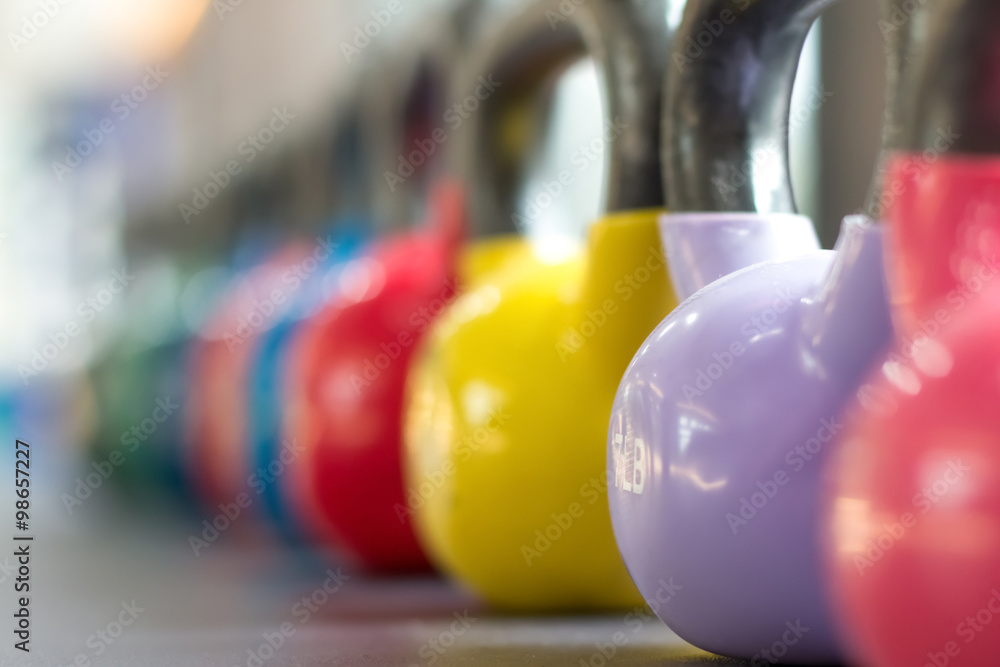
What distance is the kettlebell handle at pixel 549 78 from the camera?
0.79 meters

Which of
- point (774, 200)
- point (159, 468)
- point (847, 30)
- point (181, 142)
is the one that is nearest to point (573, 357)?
point (774, 200)

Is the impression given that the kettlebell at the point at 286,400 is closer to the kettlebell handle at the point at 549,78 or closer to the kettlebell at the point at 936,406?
the kettlebell handle at the point at 549,78

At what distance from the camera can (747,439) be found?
576 millimetres

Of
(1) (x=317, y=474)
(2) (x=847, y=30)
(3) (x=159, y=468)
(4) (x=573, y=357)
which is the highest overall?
(2) (x=847, y=30)

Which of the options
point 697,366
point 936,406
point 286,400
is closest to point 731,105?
point 697,366

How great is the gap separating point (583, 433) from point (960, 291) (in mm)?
385

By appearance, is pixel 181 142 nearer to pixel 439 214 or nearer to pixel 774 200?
pixel 439 214

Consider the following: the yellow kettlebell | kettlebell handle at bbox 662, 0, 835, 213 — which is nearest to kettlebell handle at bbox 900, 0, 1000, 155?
kettlebell handle at bbox 662, 0, 835, 213

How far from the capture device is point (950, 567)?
41 centimetres

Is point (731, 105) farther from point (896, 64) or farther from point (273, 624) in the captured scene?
point (273, 624)

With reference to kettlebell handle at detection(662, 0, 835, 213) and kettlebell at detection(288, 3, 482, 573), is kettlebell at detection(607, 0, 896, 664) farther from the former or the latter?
kettlebell at detection(288, 3, 482, 573)

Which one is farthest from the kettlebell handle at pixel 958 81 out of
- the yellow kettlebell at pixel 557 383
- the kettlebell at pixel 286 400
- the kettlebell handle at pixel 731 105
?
the kettlebell at pixel 286 400

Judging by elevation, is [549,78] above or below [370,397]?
above

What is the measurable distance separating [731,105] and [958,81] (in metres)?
0.23
